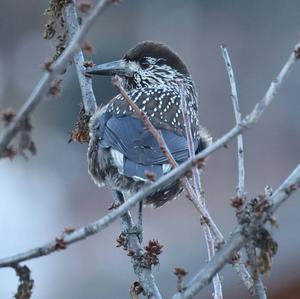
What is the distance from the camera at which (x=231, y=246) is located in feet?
8.46

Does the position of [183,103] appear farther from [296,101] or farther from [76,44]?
[296,101]

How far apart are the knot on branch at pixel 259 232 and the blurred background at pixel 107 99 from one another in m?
5.22

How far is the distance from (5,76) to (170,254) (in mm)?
3285

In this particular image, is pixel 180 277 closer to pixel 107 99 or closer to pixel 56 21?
pixel 56 21

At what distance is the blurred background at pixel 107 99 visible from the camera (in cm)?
855

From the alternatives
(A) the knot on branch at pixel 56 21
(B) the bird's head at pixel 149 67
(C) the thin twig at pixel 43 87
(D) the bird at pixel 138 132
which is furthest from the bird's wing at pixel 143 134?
(C) the thin twig at pixel 43 87

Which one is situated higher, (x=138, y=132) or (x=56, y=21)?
(x=56, y=21)

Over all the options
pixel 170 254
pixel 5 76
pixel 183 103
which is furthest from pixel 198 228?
pixel 183 103

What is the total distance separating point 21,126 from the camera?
237cm

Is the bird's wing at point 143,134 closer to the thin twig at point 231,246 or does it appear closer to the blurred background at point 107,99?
the thin twig at point 231,246

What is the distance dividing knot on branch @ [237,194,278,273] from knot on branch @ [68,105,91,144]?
5.61ft

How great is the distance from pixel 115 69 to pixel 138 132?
67cm

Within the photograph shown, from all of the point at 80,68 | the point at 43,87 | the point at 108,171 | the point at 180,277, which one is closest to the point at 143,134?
the point at 108,171

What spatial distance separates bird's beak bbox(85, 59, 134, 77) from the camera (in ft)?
15.3
